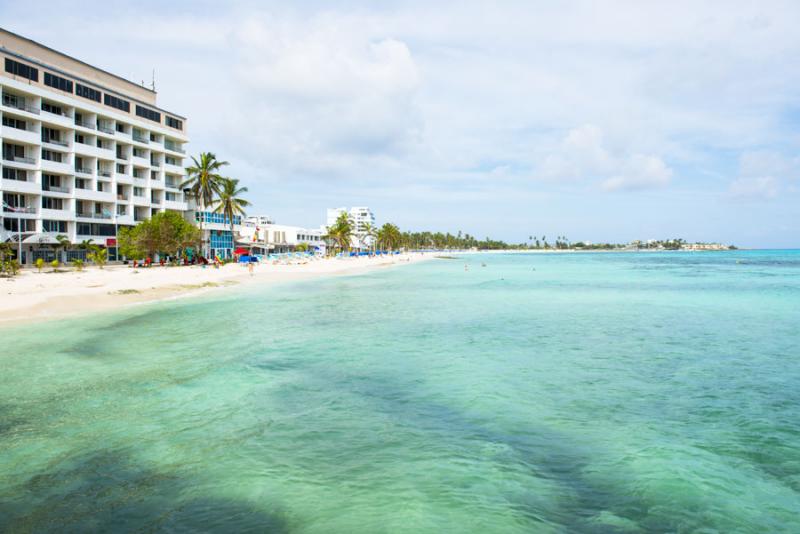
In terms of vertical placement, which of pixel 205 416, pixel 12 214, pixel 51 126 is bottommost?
pixel 205 416

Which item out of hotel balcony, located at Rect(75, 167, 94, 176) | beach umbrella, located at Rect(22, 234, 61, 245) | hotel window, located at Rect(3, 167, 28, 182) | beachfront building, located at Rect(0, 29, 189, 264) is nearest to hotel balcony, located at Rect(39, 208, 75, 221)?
beachfront building, located at Rect(0, 29, 189, 264)

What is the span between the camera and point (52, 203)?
182 feet

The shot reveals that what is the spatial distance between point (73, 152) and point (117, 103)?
417 inches

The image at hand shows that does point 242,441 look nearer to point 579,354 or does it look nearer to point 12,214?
point 579,354

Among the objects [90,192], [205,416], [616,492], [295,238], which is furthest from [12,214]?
[295,238]

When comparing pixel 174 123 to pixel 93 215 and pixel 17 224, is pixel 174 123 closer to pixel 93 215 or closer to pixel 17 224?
pixel 93 215

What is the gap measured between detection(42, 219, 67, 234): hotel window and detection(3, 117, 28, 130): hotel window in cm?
984

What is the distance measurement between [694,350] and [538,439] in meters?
10.4

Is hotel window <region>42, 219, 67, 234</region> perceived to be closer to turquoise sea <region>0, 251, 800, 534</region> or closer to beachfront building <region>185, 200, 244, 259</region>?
beachfront building <region>185, 200, 244, 259</region>

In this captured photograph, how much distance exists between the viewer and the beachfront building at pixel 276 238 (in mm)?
102194

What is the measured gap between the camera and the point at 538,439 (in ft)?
28.9

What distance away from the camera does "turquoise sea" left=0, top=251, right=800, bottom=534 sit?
20.8ft

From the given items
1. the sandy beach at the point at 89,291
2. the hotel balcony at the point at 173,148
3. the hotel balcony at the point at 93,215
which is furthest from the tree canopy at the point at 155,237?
the hotel balcony at the point at 173,148

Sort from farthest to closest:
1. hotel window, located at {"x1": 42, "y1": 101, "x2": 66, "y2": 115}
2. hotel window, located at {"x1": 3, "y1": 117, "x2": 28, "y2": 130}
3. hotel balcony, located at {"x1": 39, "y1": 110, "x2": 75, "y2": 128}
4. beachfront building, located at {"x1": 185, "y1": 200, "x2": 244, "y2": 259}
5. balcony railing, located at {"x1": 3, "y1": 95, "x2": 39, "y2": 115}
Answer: beachfront building, located at {"x1": 185, "y1": 200, "x2": 244, "y2": 259} < hotel window, located at {"x1": 42, "y1": 101, "x2": 66, "y2": 115} < hotel balcony, located at {"x1": 39, "y1": 110, "x2": 75, "y2": 128} < hotel window, located at {"x1": 3, "y1": 117, "x2": 28, "y2": 130} < balcony railing, located at {"x1": 3, "y1": 95, "x2": 39, "y2": 115}
